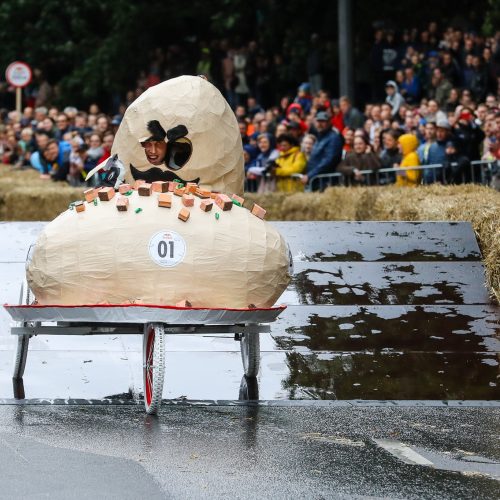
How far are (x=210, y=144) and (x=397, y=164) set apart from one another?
1127cm

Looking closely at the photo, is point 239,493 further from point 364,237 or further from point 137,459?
point 364,237

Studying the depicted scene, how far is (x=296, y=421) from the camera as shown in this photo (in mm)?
9508

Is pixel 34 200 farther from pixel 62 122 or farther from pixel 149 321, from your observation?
pixel 149 321

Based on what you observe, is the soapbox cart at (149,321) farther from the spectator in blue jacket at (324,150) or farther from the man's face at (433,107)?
the man's face at (433,107)

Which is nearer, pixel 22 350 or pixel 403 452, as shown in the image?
pixel 403 452

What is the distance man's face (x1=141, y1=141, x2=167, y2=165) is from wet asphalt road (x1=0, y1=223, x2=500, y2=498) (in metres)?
1.56

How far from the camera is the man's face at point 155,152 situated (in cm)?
1105

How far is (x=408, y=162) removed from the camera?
70.8 ft

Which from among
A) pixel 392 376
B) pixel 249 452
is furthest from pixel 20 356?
pixel 249 452

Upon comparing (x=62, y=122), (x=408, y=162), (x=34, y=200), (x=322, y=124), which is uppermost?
(x=322, y=124)

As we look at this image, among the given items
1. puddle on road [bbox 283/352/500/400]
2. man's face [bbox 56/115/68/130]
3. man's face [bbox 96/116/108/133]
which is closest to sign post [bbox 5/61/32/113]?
man's face [bbox 56/115/68/130]

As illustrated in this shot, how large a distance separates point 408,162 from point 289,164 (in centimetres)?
191

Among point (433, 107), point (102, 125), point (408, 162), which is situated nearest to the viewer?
point (408, 162)

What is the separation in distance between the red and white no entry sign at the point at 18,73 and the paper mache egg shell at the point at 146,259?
26964 mm
